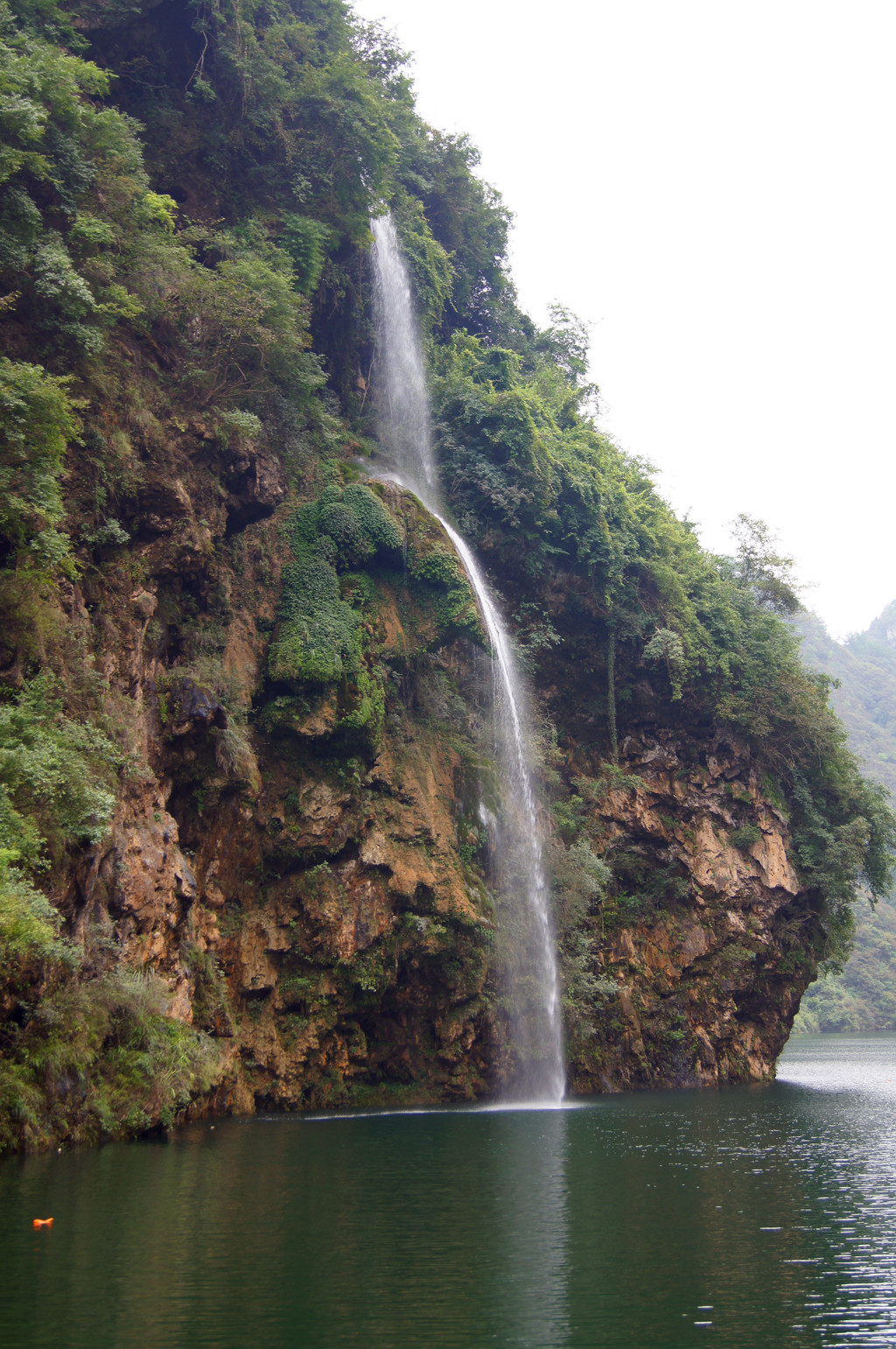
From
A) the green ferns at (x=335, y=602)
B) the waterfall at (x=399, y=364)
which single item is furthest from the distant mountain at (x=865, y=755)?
the green ferns at (x=335, y=602)

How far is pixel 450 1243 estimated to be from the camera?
→ 8.36m

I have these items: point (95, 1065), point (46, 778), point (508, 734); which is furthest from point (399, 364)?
point (95, 1065)

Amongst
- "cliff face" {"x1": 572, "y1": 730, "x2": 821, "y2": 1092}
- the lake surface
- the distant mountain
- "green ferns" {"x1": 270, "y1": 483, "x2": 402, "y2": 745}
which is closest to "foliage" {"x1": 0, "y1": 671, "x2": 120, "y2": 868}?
the lake surface

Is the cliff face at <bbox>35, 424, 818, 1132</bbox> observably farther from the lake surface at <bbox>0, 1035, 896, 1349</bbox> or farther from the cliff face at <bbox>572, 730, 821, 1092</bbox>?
the lake surface at <bbox>0, 1035, 896, 1349</bbox>

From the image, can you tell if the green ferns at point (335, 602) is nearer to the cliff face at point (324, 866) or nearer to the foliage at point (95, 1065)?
the cliff face at point (324, 866)

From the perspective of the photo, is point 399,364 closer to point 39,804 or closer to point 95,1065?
point 39,804

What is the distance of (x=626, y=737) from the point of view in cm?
3066

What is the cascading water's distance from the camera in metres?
22.7

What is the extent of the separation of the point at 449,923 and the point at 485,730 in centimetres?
528

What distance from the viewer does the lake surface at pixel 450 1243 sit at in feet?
20.5

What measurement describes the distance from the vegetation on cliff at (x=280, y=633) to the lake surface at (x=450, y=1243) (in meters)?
3.22

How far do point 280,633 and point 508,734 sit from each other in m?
6.85

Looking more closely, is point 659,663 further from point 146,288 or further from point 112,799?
point 112,799

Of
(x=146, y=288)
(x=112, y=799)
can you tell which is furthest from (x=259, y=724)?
(x=146, y=288)
